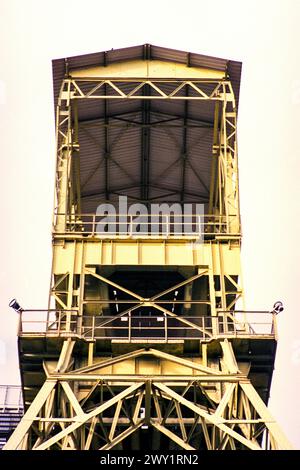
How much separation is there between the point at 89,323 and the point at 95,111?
32.4 ft

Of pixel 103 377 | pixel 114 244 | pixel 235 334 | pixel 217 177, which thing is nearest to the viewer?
pixel 103 377

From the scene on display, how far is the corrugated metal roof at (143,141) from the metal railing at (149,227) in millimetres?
1217

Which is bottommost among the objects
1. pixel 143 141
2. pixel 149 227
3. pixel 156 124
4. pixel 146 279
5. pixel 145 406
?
pixel 145 406

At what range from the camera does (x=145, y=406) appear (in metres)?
26.3

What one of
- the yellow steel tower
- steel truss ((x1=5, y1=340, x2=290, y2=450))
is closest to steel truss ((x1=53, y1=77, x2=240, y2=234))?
the yellow steel tower

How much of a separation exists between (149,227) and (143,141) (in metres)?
4.53

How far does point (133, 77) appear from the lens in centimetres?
3547

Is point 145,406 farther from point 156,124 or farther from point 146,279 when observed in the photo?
point 156,124

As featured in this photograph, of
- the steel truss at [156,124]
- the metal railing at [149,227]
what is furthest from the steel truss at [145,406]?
the steel truss at [156,124]

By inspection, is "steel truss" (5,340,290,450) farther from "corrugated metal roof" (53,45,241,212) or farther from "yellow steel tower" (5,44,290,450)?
"corrugated metal roof" (53,45,241,212)

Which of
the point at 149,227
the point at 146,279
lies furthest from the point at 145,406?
the point at 149,227

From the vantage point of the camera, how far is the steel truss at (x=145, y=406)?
25.0 meters
